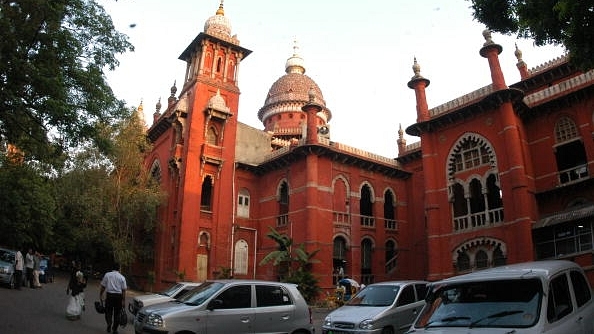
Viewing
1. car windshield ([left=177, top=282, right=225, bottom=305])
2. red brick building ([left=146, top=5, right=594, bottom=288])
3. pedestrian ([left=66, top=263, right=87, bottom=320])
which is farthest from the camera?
red brick building ([left=146, top=5, right=594, bottom=288])

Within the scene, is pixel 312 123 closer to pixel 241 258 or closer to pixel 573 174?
pixel 241 258

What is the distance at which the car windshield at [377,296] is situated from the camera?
1069cm

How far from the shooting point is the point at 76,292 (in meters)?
12.0

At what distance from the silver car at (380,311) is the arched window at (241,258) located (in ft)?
56.1

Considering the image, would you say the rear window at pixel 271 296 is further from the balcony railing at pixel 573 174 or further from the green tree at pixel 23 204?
the green tree at pixel 23 204

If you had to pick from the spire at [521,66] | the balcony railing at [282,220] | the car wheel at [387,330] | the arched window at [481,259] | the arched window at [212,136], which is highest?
the spire at [521,66]

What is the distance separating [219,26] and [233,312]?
25607 mm

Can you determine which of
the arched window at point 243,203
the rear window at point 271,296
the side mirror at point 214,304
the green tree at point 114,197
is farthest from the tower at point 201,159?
the side mirror at point 214,304

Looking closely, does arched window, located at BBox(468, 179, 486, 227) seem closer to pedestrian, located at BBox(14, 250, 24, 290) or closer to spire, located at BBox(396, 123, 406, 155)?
spire, located at BBox(396, 123, 406, 155)

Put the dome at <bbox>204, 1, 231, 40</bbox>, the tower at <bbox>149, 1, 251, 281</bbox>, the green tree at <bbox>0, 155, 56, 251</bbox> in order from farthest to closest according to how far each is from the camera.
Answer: the dome at <bbox>204, 1, 231, 40</bbox> < the tower at <bbox>149, 1, 251, 281</bbox> < the green tree at <bbox>0, 155, 56, 251</bbox>

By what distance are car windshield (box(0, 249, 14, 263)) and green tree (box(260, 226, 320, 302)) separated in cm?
1082

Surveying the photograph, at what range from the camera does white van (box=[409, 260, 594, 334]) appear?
15.7 ft

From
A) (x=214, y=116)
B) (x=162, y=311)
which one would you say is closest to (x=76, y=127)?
(x=162, y=311)

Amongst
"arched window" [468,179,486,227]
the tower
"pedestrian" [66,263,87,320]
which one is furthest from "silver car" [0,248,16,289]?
"arched window" [468,179,486,227]
